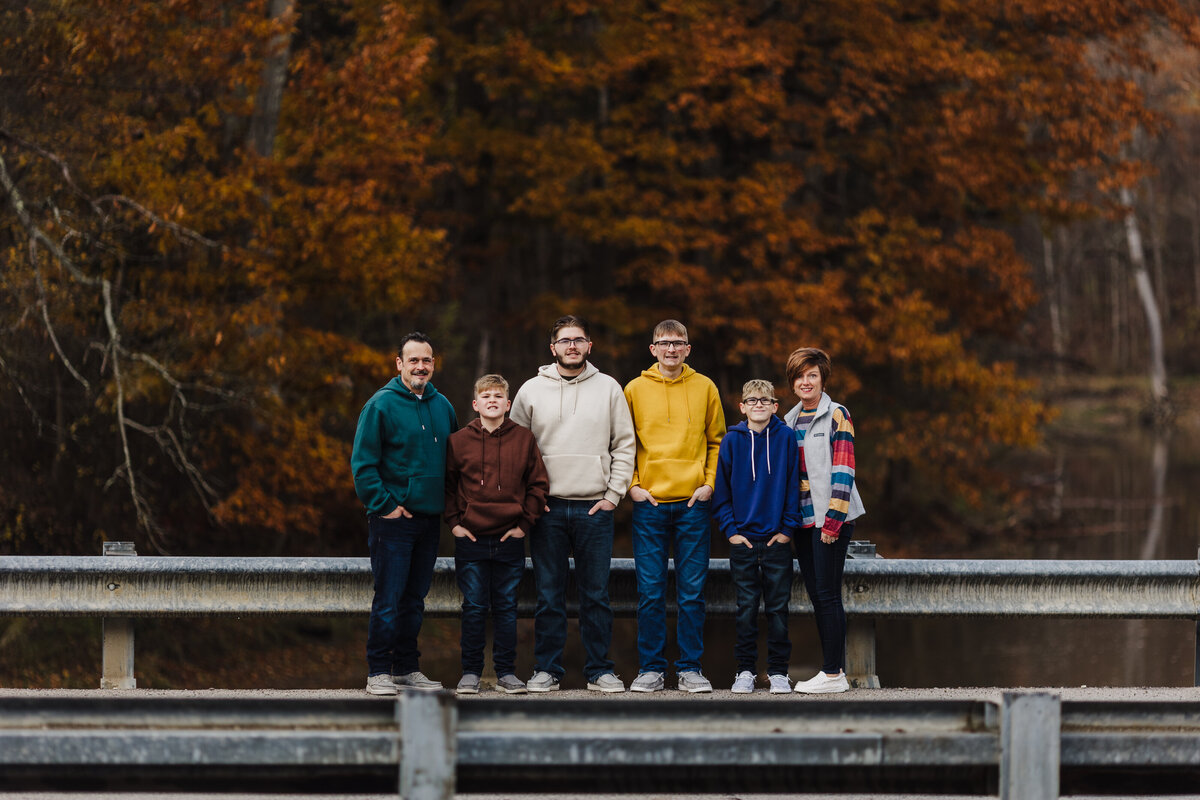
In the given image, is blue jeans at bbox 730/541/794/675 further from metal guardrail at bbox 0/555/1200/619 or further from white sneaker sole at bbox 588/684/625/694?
white sneaker sole at bbox 588/684/625/694

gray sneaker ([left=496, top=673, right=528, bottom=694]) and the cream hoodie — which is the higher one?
the cream hoodie

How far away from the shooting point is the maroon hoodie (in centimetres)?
653

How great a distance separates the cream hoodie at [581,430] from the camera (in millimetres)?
6738

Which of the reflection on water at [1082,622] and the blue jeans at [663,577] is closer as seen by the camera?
the blue jeans at [663,577]

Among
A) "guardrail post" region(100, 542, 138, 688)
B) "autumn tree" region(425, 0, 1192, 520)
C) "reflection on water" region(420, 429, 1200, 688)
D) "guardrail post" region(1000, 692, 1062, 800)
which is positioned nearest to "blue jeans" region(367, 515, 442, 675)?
"guardrail post" region(100, 542, 138, 688)

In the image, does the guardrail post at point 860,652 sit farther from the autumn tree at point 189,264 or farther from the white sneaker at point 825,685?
the autumn tree at point 189,264

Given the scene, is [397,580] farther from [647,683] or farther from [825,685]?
[825,685]

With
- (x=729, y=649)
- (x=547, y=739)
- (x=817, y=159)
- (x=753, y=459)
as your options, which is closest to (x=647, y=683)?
(x=753, y=459)

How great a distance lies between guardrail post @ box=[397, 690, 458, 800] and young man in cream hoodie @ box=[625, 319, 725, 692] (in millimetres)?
2945

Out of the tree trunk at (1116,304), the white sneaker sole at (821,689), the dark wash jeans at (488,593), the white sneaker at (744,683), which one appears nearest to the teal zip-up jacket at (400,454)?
the dark wash jeans at (488,593)

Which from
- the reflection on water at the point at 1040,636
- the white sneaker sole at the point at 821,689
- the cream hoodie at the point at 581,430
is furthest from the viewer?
the reflection on water at the point at 1040,636

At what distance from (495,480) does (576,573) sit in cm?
63

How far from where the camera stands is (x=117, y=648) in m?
6.57

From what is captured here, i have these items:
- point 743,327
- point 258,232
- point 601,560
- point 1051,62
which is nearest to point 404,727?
point 601,560
